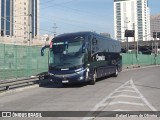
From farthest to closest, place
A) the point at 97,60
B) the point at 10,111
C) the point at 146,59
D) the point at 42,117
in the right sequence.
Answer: the point at 146,59 → the point at 97,60 → the point at 10,111 → the point at 42,117

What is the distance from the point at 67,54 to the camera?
21359 mm

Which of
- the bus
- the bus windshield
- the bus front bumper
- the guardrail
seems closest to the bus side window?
the bus

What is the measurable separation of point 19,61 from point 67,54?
18.3 feet

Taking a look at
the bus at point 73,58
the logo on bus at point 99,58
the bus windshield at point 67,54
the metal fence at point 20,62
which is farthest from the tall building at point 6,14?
the bus windshield at point 67,54

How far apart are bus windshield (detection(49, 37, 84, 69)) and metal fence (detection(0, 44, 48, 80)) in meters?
3.63

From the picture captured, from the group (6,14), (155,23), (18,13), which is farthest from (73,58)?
(155,23)

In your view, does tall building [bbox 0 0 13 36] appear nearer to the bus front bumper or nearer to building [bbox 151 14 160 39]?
the bus front bumper

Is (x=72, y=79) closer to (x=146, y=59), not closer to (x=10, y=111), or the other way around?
(x=10, y=111)

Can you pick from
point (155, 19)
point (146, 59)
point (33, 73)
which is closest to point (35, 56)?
point (33, 73)

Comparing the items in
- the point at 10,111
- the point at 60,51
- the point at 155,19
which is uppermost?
the point at 155,19

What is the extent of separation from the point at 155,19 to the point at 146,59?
79.7 m

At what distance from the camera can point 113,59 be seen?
30766mm

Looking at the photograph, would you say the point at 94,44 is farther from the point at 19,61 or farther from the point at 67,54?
the point at 19,61

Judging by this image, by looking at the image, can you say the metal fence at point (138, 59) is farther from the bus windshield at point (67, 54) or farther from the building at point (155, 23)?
the building at point (155, 23)
